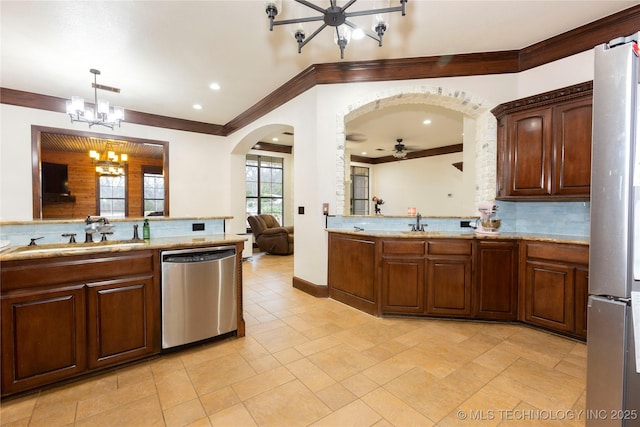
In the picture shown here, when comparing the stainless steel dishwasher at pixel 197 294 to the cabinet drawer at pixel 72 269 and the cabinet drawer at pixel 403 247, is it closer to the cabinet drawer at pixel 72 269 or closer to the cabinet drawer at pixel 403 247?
the cabinet drawer at pixel 72 269

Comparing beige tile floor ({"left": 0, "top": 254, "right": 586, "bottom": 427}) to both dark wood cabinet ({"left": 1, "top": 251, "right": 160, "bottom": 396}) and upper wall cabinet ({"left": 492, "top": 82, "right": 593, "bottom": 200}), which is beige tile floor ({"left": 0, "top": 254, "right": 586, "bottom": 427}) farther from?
upper wall cabinet ({"left": 492, "top": 82, "right": 593, "bottom": 200})

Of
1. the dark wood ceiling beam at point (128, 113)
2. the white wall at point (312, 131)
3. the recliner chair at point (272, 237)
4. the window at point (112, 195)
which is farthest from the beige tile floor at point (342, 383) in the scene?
the window at point (112, 195)

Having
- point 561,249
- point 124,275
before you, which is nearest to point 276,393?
point 124,275

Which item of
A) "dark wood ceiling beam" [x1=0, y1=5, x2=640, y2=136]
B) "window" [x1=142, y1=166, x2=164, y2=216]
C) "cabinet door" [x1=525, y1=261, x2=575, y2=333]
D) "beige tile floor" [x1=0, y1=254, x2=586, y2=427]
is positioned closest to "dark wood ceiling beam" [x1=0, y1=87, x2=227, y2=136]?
"dark wood ceiling beam" [x1=0, y1=5, x2=640, y2=136]

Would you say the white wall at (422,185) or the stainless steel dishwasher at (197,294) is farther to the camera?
the white wall at (422,185)

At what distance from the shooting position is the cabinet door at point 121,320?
6.51 ft

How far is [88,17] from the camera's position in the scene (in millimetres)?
2674

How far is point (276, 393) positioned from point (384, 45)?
11.5 feet

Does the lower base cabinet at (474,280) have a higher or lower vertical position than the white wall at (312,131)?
lower

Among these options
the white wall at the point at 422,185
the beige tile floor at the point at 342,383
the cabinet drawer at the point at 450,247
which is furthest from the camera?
the white wall at the point at 422,185

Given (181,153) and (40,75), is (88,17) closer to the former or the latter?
(40,75)

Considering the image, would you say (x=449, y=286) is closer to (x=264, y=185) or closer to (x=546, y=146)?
(x=546, y=146)

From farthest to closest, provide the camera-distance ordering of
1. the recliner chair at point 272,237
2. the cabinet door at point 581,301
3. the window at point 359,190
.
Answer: the window at point 359,190 → the recliner chair at point 272,237 → the cabinet door at point 581,301

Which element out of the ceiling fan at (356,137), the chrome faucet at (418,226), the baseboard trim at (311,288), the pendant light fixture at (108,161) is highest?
the ceiling fan at (356,137)
